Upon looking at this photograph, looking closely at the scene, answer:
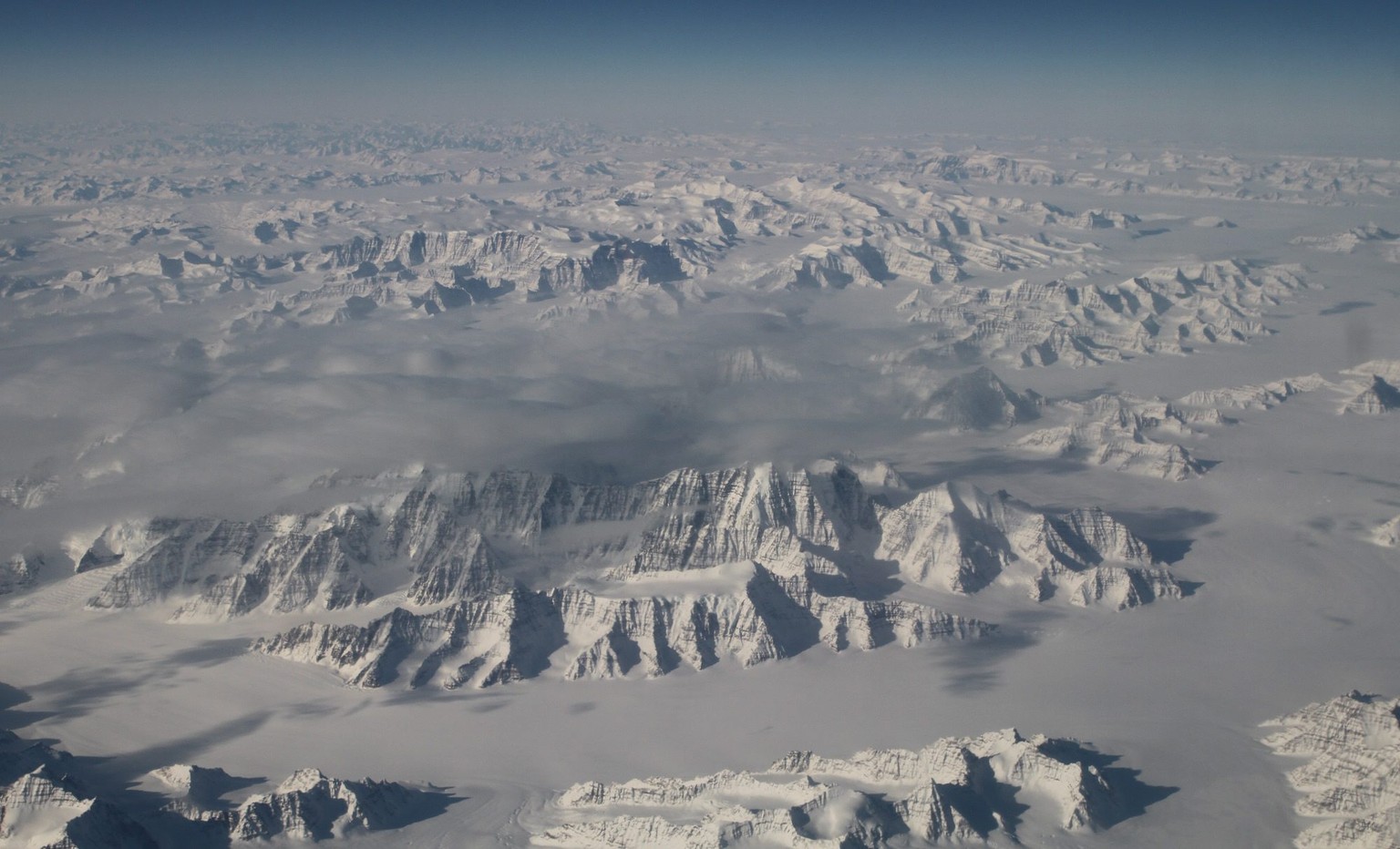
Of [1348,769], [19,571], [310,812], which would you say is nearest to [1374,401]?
[1348,769]

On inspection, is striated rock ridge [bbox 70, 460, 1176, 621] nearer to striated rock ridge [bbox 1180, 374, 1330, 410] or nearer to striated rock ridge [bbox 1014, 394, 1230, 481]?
striated rock ridge [bbox 1014, 394, 1230, 481]

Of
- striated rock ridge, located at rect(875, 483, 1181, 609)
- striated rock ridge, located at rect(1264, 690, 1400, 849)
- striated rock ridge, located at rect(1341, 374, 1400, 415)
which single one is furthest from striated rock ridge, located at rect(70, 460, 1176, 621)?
striated rock ridge, located at rect(1341, 374, 1400, 415)

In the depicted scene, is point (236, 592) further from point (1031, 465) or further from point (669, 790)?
point (1031, 465)

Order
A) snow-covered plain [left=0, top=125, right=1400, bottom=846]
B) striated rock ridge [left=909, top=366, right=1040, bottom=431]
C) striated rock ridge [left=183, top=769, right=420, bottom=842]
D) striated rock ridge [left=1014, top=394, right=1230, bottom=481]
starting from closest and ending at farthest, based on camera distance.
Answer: striated rock ridge [left=183, top=769, right=420, bottom=842]
snow-covered plain [left=0, top=125, right=1400, bottom=846]
striated rock ridge [left=1014, top=394, right=1230, bottom=481]
striated rock ridge [left=909, top=366, right=1040, bottom=431]

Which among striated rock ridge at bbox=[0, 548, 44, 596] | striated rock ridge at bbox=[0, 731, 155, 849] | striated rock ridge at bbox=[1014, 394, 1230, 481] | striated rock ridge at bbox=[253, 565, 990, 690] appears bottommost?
striated rock ridge at bbox=[0, 548, 44, 596]

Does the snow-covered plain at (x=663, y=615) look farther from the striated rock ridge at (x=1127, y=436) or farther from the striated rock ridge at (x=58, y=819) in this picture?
the striated rock ridge at (x=1127, y=436)

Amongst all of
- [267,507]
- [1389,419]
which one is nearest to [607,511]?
[267,507]
